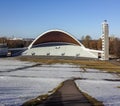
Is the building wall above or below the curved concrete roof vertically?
below

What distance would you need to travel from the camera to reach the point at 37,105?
11367 millimetres

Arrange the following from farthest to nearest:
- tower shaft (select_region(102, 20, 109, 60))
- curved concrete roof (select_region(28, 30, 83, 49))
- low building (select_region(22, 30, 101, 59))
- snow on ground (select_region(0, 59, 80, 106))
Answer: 1. curved concrete roof (select_region(28, 30, 83, 49))
2. low building (select_region(22, 30, 101, 59))
3. tower shaft (select_region(102, 20, 109, 60))
4. snow on ground (select_region(0, 59, 80, 106))

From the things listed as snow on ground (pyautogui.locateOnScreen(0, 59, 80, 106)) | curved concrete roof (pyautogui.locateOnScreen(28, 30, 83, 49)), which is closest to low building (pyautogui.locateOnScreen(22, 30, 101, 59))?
curved concrete roof (pyautogui.locateOnScreen(28, 30, 83, 49))

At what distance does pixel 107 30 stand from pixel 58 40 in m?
18.9

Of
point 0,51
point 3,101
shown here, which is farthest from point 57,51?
point 3,101

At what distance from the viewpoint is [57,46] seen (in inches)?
3164

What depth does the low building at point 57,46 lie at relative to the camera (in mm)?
75738

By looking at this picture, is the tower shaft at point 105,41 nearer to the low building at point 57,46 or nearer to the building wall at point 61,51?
the building wall at point 61,51

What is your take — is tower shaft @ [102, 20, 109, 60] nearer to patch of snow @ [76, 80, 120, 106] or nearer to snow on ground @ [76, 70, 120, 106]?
snow on ground @ [76, 70, 120, 106]

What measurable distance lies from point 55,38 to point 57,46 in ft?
8.56

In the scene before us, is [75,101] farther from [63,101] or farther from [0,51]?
[0,51]

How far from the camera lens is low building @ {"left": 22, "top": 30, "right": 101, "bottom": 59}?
75.7 metres

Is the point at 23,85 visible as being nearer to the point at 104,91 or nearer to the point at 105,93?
the point at 104,91

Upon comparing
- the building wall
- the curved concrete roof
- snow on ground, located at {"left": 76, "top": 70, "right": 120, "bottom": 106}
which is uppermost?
the curved concrete roof
